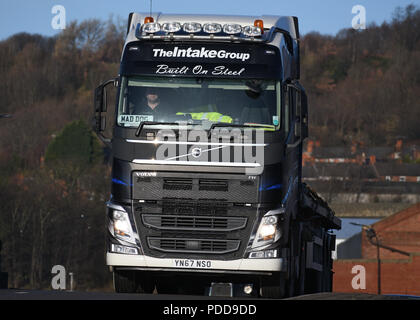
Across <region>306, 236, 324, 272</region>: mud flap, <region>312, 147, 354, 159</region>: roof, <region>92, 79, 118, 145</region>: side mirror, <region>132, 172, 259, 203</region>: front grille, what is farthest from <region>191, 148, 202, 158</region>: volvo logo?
<region>312, 147, 354, 159</region>: roof

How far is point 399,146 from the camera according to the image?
486ft

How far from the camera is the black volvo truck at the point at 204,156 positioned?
13.8 metres

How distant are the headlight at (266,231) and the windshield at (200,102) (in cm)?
129

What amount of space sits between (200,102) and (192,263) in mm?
2309

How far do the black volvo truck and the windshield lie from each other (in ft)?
0.05

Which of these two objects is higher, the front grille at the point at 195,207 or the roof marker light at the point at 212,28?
the roof marker light at the point at 212,28

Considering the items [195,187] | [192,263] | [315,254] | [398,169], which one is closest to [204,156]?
[195,187]

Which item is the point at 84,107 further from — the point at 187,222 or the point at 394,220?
the point at 187,222

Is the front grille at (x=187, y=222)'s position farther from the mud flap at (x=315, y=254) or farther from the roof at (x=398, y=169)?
the roof at (x=398, y=169)

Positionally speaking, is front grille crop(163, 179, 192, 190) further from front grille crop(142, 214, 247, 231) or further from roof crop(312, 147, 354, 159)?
roof crop(312, 147, 354, 159)

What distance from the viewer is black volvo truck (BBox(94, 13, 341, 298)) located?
544 inches

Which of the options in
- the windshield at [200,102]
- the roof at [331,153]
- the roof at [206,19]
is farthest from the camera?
the roof at [331,153]

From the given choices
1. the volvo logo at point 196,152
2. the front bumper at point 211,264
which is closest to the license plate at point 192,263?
the front bumper at point 211,264
